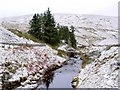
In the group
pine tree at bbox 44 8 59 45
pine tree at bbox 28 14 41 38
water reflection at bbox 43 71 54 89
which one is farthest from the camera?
pine tree at bbox 28 14 41 38

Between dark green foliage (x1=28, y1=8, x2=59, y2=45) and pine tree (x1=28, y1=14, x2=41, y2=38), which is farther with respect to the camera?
pine tree (x1=28, y1=14, x2=41, y2=38)

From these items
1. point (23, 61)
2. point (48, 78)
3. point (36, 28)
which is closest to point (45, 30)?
point (36, 28)

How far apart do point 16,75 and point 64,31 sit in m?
78.0

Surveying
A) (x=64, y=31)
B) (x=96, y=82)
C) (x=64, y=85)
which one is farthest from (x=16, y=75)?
(x=64, y=31)

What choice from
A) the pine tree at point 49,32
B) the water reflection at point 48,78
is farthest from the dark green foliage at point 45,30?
the water reflection at point 48,78

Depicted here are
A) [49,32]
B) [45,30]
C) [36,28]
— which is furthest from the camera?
[36,28]

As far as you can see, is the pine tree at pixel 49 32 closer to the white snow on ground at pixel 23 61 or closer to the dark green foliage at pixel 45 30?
the dark green foliage at pixel 45 30

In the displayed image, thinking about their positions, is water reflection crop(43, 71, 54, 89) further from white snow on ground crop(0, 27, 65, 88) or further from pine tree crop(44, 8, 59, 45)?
pine tree crop(44, 8, 59, 45)

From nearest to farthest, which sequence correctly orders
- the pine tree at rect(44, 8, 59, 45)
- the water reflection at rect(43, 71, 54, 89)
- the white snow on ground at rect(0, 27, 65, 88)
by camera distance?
the water reflection at rect(43, 71, 54, 89) → the white snow on ground at rect(0, 27, 65, 88) → the pine tree at rect(44, 8, 59, 45)

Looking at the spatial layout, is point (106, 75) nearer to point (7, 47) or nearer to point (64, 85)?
point (64, 85)

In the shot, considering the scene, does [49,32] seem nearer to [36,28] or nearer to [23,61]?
[36,28]

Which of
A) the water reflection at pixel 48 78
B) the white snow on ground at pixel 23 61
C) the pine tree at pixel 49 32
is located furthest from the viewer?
the pine tree at pixel 49 32

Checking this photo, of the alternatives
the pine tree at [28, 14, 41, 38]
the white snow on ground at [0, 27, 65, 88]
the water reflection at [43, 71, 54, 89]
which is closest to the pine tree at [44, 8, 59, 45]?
the pine tree at [28, 14, 41, 38]

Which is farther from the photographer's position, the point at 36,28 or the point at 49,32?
the point at 36,28
